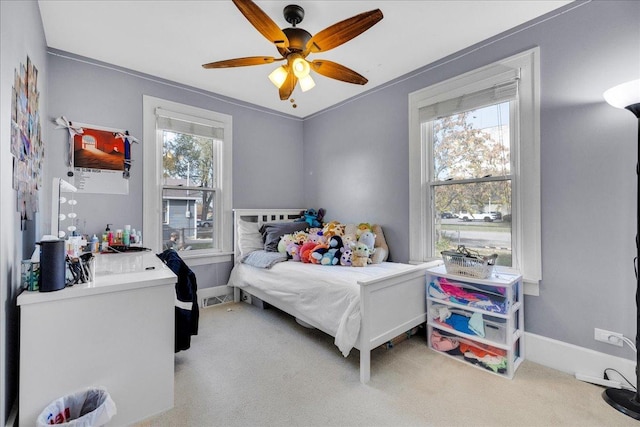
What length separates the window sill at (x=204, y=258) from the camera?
325 cm

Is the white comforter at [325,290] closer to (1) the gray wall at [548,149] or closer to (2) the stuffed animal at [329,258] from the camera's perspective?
(2) the stuffed animal at [329,258]

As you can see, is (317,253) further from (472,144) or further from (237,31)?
(237,31)

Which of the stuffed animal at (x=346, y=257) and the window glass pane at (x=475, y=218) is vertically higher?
the window glass pane at (x=475, y=218)

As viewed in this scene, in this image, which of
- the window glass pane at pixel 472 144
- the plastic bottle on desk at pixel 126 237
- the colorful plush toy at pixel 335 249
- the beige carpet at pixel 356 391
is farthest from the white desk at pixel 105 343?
the window glass pane at pixel 472 144

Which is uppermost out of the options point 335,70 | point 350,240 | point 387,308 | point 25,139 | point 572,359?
point 335,70

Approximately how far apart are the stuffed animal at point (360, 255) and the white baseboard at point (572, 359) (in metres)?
1.37

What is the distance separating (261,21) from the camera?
5.32 ft

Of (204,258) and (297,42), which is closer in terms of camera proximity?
(297,42)

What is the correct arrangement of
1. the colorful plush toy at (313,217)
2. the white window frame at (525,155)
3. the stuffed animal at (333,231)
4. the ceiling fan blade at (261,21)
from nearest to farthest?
the ceiling fan blade at (261,21) < the white window frame at (525,155) < the stuffed animal at (333,231) < the colorful plush toy at (313,217)

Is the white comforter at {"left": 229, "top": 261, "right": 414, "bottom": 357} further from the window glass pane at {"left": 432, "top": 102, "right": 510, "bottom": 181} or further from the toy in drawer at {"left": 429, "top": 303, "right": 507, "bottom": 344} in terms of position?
the window glass pane at {"left": 432, "top": 102, "right": 510, "bottom": 181}

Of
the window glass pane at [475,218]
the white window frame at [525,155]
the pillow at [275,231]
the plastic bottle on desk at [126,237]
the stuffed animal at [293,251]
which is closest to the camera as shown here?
the white window frame at [525,155]

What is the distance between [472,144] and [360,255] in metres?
1.45

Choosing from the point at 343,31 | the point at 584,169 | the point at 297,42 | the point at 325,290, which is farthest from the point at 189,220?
the point at 584,169

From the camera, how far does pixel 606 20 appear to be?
1.87 meters
